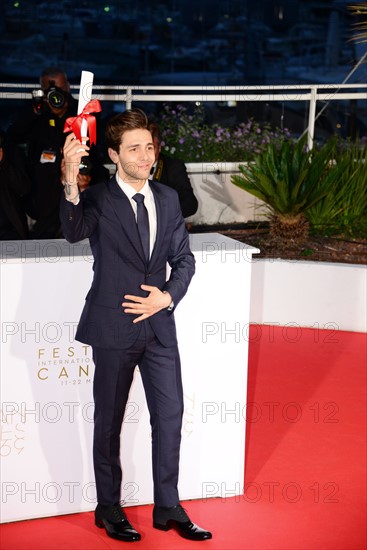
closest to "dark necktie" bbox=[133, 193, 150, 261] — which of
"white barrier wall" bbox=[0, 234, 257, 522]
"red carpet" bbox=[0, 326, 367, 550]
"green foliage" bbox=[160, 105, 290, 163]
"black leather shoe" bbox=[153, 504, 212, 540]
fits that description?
"white barrier wall" bbox=[0, 234, 257, 522]

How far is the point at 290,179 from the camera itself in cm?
850

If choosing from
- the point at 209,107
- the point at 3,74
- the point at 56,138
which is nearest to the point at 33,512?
the point at 56,138

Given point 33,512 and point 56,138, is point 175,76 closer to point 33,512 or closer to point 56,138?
point 56,138

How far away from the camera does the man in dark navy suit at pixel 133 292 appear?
4.24 meters

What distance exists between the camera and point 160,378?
435cm

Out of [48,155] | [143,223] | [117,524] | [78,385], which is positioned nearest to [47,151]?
[48,155]

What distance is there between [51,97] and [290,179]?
249 centimetres

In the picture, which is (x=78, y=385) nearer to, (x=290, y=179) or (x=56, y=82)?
(x=56, y=82)

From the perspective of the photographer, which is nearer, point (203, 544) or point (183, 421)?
point (203, 544)

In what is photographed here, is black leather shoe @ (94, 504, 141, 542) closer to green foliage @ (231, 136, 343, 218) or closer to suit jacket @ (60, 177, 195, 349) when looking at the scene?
suit jacket @ (60, 177, 195, 349)

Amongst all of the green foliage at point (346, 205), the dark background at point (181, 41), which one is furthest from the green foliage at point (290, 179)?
the dark background at point (181, 41)

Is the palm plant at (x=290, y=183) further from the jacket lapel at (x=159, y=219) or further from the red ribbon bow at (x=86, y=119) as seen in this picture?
the red ribbon bow at (x=86, y=119)

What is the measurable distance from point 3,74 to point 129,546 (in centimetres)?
2546

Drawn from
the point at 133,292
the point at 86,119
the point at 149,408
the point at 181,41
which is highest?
the point at 181,41
